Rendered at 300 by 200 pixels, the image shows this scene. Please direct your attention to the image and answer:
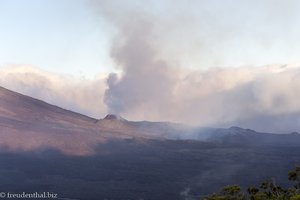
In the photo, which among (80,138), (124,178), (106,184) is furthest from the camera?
(80,138)

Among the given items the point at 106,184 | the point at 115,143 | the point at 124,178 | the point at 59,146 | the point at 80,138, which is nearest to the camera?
the point at 106,184

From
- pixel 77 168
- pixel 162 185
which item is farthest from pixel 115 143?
pixel 162 185

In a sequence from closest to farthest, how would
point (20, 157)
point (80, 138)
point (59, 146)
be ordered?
point (20, 157), point (59, 146), point (80, 138)

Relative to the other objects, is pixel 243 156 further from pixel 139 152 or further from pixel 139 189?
pixel 139 189

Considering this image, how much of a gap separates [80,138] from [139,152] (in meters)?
11.5

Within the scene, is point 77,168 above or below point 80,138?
below

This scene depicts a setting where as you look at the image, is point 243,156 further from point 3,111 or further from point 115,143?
point 3,111

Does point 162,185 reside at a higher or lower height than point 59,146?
lower

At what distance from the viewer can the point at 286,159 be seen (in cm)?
9175

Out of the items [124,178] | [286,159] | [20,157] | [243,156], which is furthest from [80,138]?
[286,159]

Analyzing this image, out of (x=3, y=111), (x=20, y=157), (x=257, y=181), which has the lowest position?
(x=257, y=181)

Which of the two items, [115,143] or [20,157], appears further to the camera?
[115,143]

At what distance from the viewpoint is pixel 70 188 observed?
2361 inches

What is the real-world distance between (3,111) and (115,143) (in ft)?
Answer: 84.6
